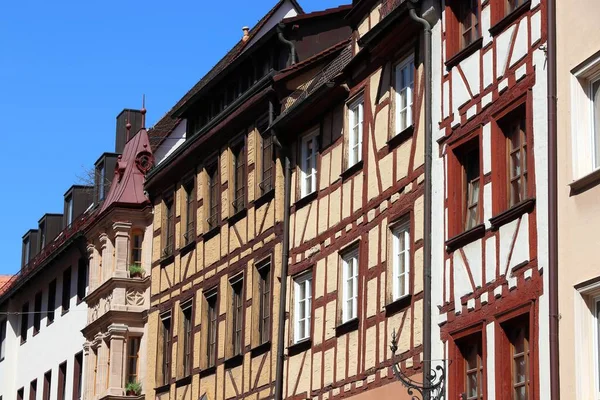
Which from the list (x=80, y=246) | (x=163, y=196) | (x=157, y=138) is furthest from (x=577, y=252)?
(x=80, y=246)

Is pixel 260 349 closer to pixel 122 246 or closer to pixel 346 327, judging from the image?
pixel 346 327

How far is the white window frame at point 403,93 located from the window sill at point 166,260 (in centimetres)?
1176

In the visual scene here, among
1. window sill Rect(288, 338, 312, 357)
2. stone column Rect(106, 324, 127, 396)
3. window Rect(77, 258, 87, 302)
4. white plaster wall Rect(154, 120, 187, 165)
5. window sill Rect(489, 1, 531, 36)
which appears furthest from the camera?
window Rect(77, 258, 87, 302)

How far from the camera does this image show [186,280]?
3375 centimetres

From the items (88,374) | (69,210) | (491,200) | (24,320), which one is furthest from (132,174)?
(491,200)

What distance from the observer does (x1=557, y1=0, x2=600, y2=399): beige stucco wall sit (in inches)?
674

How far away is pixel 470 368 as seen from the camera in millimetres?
20375

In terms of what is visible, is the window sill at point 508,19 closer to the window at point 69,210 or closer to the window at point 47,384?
the window at point 47,384

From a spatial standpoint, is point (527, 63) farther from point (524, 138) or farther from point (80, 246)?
point (80, 246)

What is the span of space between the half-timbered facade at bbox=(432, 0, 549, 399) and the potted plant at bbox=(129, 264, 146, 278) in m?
16.4

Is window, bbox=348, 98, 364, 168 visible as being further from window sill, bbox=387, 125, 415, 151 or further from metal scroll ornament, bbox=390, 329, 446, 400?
metal scroll ornament, bbox=390, 329, 446, 400

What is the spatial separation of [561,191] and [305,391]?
953 centimetres

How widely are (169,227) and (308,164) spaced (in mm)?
8066

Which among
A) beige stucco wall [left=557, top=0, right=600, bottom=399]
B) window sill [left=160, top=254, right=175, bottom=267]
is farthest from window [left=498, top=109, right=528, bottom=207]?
window sill [left=160, top=254, right=175, bottom=267]
